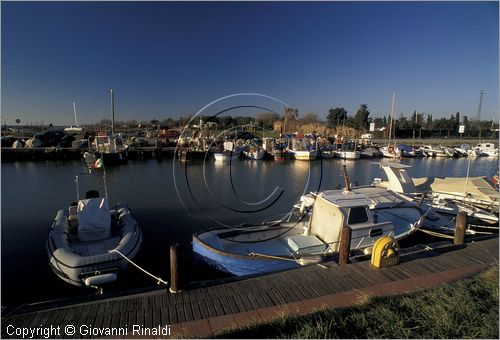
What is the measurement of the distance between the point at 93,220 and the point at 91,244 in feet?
3.52

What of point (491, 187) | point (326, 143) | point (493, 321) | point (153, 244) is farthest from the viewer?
point (326, 143)

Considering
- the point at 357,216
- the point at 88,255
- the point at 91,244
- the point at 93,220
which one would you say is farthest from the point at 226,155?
the point at 357,216

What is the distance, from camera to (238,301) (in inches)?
272

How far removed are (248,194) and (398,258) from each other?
68.3ft

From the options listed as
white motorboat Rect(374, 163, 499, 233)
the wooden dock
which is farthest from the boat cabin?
white motorboat Rect(374, 163, 499, 233)

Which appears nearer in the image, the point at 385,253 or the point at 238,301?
the point at 238,301

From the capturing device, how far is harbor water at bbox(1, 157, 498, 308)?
11932 mm

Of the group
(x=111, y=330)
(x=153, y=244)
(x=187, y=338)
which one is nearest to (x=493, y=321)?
(x=187, y=338)

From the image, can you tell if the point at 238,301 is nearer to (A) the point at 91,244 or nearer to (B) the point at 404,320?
(B) the point at 404,320

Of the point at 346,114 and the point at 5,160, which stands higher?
the point at 346,114

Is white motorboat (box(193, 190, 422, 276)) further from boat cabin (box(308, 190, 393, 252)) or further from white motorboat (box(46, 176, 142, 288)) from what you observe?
white motorboat (box(46, 176, 142, 288))

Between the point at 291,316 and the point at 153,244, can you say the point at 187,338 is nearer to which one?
the point at 291,316

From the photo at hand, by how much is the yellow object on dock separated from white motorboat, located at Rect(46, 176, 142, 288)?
8650 millimetres

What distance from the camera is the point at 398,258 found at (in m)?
8.92
